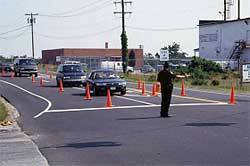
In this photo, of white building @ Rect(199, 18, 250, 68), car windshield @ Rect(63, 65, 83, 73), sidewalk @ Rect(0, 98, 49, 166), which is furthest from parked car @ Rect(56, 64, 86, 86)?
white building @ Rect(199, 18, 250, 68)

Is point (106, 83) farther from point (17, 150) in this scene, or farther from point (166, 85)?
point (17, 150)

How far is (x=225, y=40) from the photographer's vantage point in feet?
234

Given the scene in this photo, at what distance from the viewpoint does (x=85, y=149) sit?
11.1 meters

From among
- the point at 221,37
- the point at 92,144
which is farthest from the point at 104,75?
the point at 221,37

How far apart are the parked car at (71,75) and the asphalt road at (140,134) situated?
17.5 metres

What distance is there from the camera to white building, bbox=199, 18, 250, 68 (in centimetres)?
6600

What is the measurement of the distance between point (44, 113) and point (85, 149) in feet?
29.8

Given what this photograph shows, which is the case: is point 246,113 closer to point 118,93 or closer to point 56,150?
point 56,150

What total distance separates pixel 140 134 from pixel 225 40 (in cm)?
6008

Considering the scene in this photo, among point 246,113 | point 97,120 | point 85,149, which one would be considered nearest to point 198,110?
point 246,113

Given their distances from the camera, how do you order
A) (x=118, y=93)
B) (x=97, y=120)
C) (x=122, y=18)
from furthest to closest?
(x=122, y=18) → (x=118, y=93) → (x=97, y=120)

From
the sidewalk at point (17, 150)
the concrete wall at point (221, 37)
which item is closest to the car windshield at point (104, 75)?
the sidewalk at point (17, 150)

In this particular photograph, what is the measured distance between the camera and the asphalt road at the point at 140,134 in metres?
9.75

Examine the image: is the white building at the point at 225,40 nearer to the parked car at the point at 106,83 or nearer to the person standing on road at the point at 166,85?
the parked car at the point at 106,83
